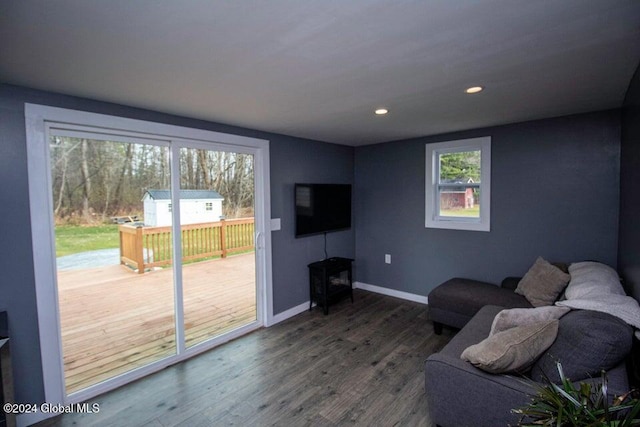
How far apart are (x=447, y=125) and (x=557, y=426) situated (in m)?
3.00

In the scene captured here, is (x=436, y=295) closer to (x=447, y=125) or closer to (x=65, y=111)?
(x=447, y=125)

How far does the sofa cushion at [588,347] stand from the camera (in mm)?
1456

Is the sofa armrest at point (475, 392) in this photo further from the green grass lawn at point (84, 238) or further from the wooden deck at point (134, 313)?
the green grass lawn at point (84, 238)

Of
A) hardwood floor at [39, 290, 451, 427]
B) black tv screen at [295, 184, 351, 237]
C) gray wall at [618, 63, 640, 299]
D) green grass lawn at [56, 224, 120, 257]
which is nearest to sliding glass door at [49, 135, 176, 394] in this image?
green grass lawn at [56, 224, 120, 257]

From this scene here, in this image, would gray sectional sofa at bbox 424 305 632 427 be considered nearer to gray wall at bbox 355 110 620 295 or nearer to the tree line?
gray wall at bbox 355 110 620 295

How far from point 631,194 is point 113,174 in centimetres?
394

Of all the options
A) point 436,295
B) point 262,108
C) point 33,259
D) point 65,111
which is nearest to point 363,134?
point 262,108

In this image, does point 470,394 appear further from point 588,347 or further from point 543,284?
point 543,284

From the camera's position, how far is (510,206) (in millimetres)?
3510

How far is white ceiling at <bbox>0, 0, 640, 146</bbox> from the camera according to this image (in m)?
1.25

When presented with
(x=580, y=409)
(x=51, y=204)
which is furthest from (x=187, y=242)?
(x=580, y=409)

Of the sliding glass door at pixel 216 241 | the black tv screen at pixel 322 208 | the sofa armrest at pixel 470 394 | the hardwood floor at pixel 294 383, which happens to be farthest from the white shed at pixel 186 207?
the sofa armrest at pixel 470 394

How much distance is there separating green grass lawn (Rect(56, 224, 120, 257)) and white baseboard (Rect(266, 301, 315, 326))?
1.88 meters

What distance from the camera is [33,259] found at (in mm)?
2111
